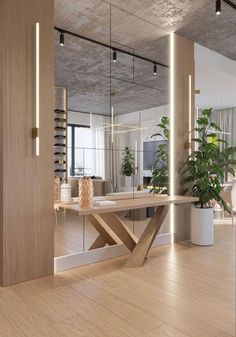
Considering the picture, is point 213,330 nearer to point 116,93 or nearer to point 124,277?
point 124,277

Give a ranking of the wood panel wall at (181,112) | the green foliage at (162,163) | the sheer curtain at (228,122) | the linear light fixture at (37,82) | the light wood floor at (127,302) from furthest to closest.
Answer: the sheer curtain at (228,122) < the wood panel wall at (181,112) < the green foliage at (162,163) < the linear light fixture at (37,82) < the light wood floor at (127,302)

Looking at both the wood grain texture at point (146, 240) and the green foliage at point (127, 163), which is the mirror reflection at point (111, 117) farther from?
the wood grain texture at point (146, 240)

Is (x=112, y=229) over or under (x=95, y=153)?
under

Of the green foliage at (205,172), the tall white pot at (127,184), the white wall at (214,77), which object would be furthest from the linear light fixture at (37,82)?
the white wall at (214,77)

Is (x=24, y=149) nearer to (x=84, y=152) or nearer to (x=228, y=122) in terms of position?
(x=84, y=152)

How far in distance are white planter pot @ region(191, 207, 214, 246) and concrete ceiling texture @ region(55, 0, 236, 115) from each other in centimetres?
159

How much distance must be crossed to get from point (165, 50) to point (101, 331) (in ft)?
11.8

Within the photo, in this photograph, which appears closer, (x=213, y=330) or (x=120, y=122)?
(x=213, y=330)

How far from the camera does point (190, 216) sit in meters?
4.21

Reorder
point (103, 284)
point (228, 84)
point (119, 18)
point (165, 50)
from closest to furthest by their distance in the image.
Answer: point (103, 284) < point (119, 18) < point (165, 50) < point (228, 84)

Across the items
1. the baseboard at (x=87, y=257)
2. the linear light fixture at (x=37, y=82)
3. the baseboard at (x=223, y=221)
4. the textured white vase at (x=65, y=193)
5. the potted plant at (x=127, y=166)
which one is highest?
the linear light fixture at (x=37, y=82)

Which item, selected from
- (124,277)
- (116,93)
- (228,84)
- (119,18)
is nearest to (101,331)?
(124,277)

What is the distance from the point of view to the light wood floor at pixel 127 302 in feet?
6.17

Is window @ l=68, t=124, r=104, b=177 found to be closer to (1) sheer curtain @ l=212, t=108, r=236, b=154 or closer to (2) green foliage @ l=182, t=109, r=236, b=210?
(2) green foliage @ l=182, t=109, r=236, b=210
